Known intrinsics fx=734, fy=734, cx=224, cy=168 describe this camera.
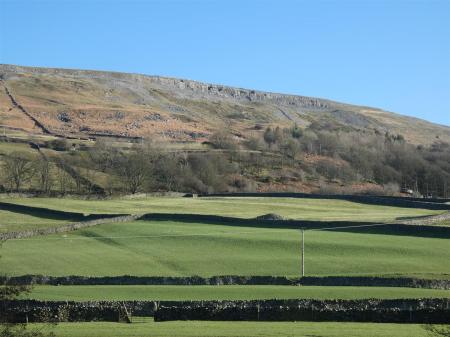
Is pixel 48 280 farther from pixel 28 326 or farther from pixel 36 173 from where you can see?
pixel 36 173

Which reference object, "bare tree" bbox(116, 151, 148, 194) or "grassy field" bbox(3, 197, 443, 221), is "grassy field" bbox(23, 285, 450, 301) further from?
"bare tree" bbox(116, 151, 148, 194)

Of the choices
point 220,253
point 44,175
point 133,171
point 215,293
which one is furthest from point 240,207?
Result: point 215,293

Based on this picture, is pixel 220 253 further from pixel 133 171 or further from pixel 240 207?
pixel 133 171

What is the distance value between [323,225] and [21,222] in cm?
2625

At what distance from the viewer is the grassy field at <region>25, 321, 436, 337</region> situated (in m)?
25.0

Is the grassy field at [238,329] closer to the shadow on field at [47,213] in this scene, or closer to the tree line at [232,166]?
the shadow on field at [47,213]

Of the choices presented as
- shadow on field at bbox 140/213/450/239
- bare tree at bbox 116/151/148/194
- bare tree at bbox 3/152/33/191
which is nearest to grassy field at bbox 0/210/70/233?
shadow on field at bbox 140/213/450/239

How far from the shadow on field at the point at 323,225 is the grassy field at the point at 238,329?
2872 cm

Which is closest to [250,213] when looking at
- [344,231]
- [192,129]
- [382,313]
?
[344,231]

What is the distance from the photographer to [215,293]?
36094 mm

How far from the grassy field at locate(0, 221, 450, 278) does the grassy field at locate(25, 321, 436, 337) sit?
14267 mm

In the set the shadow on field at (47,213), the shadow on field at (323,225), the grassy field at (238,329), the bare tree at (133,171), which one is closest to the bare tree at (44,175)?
the bare tree at (133,171)

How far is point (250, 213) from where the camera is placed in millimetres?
72250

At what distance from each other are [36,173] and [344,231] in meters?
60.5
